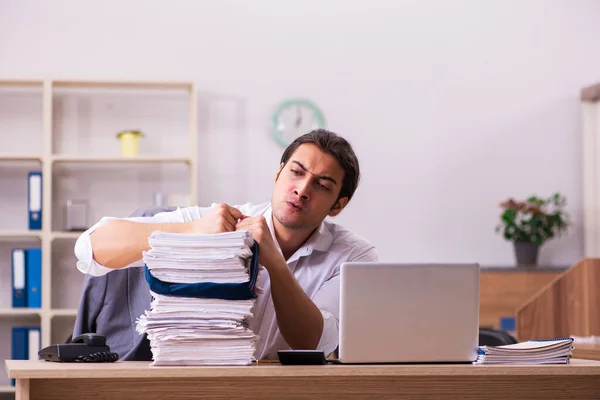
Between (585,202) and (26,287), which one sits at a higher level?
(585,202)

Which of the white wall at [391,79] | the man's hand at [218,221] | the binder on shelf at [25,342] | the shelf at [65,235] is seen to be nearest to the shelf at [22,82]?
the white wall at [391,79]

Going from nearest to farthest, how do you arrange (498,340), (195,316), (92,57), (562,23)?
(195,316) < (498,340) < (92,57) < (562,23)

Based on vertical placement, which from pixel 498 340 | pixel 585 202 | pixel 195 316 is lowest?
pixel 498 340

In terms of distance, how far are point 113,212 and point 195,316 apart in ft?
11.2

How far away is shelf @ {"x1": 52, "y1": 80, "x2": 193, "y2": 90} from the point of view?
4.67 metres

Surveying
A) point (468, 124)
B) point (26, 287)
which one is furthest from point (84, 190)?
point (468, 124)

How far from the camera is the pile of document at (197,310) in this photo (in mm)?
1570

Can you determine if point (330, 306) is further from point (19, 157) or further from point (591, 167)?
point (591, 167)

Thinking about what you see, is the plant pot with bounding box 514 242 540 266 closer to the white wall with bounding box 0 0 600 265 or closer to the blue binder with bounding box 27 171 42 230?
the white wall with bounding box 0 0 600 265

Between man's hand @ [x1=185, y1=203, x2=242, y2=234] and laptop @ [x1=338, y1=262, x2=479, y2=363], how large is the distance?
0.29 m

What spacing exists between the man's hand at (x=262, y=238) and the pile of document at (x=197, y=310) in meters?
0.10

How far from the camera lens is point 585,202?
206 inches

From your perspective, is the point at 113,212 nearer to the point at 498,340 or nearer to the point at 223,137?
the point at 223,137

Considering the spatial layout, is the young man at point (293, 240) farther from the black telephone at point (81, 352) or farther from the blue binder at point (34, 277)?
the blue binder at point (34, 277)
